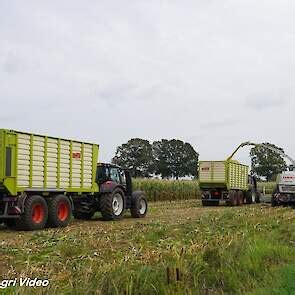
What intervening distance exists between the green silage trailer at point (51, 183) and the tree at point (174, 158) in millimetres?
79094

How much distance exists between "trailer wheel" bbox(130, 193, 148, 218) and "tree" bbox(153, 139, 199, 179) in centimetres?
7702

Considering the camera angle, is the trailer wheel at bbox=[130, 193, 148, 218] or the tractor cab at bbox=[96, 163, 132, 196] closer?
the tractor cab at bbox=[96, 163, 132, 196]

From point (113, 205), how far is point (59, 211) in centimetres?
334

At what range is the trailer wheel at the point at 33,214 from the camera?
1542 centimetres

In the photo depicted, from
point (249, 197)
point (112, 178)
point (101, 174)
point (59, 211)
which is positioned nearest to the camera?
point (59, 211)

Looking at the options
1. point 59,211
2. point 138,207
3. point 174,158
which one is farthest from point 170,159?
point 59,211

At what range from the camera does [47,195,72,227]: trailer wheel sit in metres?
16.5

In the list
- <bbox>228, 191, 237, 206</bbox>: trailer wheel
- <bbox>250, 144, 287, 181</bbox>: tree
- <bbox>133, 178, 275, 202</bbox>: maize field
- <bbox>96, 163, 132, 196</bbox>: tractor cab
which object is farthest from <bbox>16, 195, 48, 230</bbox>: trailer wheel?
<bbox>250, 144, 287, 181</bbox>: tree

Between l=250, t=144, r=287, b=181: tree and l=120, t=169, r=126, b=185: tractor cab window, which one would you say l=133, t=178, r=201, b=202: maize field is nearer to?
l=120, t=169, r=126, b=185: tractor cab window

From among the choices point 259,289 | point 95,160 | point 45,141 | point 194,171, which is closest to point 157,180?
point 95,160

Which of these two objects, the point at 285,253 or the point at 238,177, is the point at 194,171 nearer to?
the point at 238,177

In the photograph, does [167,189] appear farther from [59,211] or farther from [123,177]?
[59,211]

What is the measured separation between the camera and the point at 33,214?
1583cm

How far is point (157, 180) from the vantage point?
1583 inches
